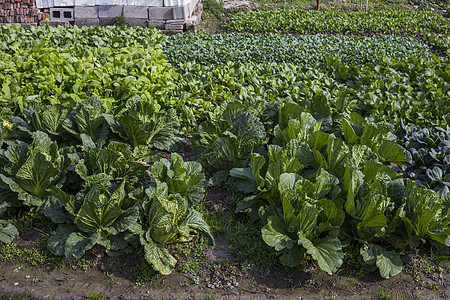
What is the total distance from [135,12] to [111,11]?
616 mm

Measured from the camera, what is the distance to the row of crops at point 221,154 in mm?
3420

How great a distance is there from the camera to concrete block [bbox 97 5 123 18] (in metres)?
10.1

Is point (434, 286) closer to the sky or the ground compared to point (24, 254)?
closer to the ground

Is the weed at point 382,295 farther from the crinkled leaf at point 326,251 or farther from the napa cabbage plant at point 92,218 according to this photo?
the napa cabbage plant at point 92,218

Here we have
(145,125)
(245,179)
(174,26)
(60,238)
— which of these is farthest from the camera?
(174,26)

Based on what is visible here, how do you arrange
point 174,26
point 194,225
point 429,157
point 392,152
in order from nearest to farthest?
point 194,225
point 392,152
point 429,157
point 174,26

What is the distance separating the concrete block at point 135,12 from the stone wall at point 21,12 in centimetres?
216

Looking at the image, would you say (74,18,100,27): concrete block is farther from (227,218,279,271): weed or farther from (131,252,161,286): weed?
(131,252,161,286): weed

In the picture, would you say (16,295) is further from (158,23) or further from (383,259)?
(158,23)

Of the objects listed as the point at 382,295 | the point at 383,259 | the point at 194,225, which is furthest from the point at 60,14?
the point at 382,295

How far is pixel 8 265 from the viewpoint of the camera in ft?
11.1

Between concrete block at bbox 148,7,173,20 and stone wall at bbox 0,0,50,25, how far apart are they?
2.80 meters

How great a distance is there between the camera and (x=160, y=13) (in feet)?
32.7

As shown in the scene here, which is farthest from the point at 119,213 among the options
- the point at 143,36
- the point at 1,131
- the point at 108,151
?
the point at 143,36
